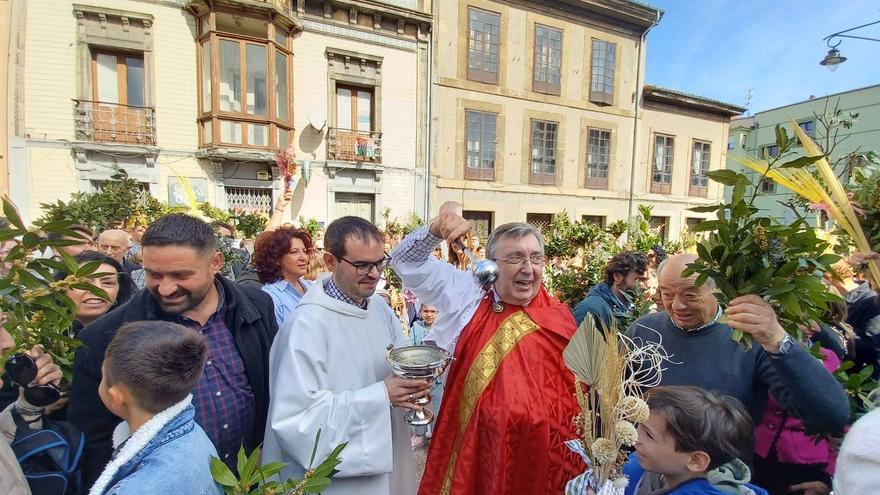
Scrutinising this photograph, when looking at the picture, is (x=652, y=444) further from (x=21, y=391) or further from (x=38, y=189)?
(x=38, y=189)

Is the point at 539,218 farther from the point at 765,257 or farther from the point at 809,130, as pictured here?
the point at 765,257

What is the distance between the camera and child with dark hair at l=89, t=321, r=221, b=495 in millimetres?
1265

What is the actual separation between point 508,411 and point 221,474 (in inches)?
45.1

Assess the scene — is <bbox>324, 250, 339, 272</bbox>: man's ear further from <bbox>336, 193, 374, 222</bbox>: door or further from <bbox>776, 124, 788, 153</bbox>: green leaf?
<bbox>336, 193, 374, 222</bbox>: door

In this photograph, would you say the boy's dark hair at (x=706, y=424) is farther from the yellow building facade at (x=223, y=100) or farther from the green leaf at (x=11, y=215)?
the yellow building facade at (x=223, y=100)

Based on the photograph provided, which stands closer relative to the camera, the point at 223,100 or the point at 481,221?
the point at 223,100

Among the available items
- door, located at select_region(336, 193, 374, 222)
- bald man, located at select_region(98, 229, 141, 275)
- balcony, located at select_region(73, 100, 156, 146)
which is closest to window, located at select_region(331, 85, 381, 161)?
door, located at select_region(336, 193, 374, 222)

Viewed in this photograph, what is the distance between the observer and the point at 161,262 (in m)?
1.74

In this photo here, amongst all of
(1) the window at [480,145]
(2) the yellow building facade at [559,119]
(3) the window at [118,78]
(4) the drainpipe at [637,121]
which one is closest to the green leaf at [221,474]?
(3) the window at [118,78]

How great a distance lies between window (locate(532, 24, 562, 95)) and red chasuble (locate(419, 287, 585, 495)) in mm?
15875

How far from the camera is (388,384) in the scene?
181cm

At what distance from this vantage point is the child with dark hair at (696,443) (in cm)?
145

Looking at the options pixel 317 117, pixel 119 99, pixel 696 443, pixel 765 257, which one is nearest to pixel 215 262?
pixel 696 443

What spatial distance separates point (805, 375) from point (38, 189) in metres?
14.4
